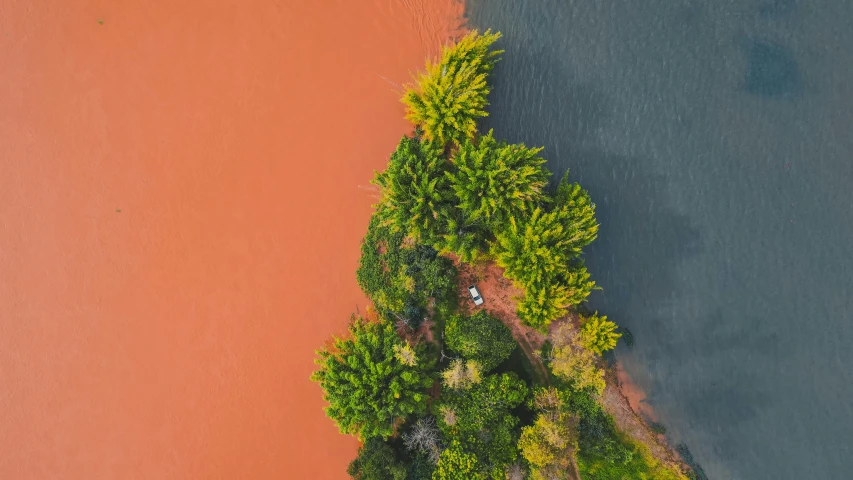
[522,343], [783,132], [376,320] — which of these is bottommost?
[522,343]

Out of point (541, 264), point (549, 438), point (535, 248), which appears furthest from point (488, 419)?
point (535, 248)

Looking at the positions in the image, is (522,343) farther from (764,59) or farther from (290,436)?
(764,59)

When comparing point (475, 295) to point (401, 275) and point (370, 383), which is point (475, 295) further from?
point (370, 383)

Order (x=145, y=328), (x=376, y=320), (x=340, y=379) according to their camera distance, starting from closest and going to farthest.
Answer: (x=340, y=379), (x=376, y=320), (x=145, y=328)

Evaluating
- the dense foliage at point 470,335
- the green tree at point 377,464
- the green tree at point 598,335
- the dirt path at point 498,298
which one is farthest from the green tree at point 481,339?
the green tree at point 377,464

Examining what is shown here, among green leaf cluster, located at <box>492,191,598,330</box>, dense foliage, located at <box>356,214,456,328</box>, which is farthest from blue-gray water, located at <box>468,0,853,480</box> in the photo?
dense foliage, located at <box>356,214,456,328</box>

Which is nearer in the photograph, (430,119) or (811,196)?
(430,119)

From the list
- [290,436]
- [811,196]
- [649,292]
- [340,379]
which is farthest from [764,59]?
[290,436]
